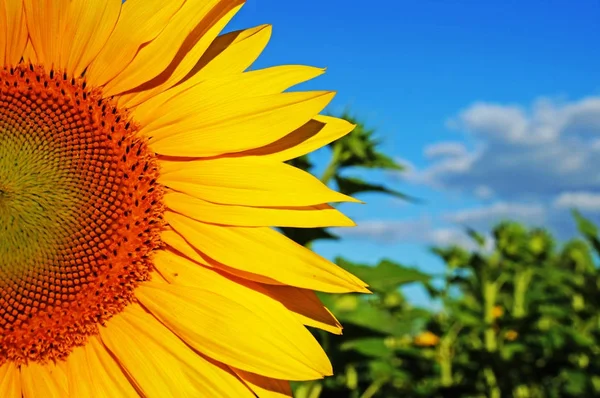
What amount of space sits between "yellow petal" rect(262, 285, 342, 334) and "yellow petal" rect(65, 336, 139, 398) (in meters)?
0.34

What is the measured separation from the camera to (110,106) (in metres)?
1.47

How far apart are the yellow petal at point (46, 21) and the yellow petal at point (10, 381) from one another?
64 cm

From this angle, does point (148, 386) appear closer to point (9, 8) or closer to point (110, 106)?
point (110, 106)

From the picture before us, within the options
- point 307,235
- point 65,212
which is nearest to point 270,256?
point 65,212

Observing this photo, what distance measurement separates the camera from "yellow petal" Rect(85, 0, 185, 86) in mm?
1424

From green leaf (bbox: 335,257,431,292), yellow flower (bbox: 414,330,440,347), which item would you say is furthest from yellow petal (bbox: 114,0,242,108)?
yellow flower (bbox: 414,330,440,347)

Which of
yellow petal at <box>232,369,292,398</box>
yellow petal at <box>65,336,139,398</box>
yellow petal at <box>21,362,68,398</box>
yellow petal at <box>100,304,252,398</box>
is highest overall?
yellow petal at <box>232,369,292,398</box>

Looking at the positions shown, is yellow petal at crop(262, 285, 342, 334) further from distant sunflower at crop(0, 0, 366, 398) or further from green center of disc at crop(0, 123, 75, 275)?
green center of disc at crop(0, 123, 75, 275)

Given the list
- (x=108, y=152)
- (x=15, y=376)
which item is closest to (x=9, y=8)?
(x=108, y=152)

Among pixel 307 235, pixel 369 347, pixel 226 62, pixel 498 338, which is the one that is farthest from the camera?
pixel 498 338

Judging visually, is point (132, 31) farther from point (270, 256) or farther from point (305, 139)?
point (270, 256)

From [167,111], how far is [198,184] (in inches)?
6.4

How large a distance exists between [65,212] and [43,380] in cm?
33

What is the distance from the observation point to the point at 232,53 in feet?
4.82
